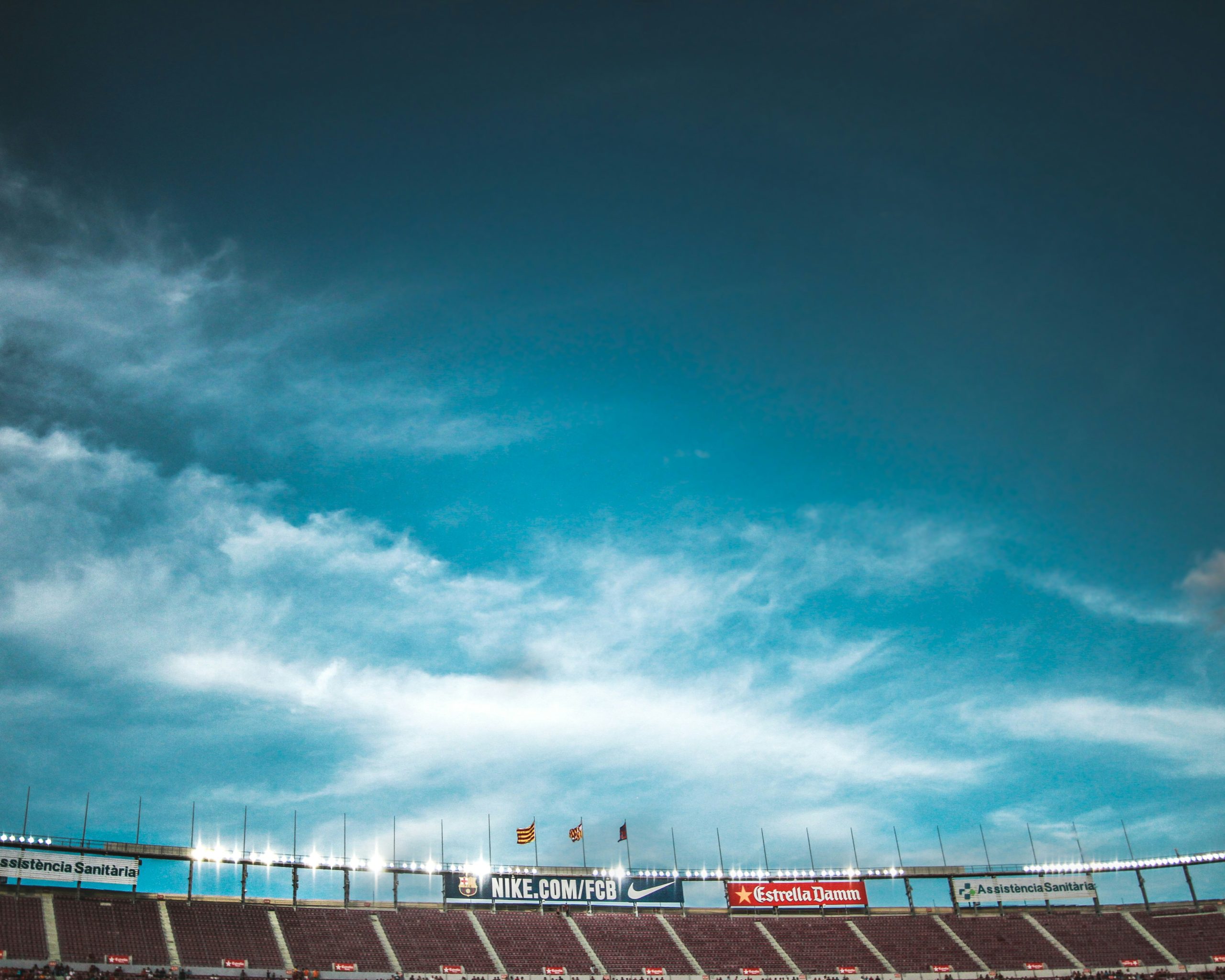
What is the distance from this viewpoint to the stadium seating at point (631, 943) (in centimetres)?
8600

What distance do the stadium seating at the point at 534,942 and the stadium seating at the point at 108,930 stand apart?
29.3 meters

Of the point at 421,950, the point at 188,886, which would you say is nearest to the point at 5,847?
the point at 188,886

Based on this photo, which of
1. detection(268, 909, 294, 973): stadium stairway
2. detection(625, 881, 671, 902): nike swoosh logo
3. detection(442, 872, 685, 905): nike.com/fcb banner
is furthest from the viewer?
detection(625, 881, 671, 902): nike swoosh logo

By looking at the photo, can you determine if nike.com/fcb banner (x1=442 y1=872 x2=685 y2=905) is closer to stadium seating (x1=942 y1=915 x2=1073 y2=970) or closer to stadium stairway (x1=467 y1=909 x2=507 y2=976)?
stadium stairway (x1=467 y1=909 x2=507 y2=976)

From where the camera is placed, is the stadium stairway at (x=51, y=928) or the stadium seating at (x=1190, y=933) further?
the stadium seating at (x=1190, y=933)

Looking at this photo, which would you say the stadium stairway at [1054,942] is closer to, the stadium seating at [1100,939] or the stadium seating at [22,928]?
the stadium seating at [1100,939]

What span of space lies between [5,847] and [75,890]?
7113mm

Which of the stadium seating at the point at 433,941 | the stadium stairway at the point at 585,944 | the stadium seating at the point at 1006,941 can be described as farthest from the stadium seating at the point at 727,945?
the stadium seating at the point at 1006,941

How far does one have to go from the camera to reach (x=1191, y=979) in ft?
293

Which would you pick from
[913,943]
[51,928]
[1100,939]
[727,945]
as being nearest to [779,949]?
[727,945]

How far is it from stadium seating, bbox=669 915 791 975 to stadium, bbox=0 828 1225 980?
211mm

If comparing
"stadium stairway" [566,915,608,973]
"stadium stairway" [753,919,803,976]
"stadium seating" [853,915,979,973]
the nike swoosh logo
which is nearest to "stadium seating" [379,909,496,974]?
"stadium stairway" [566,915,608,973]

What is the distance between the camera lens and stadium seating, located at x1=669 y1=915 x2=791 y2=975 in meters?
88.6

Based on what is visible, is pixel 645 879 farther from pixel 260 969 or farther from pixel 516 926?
pixel 260 969
